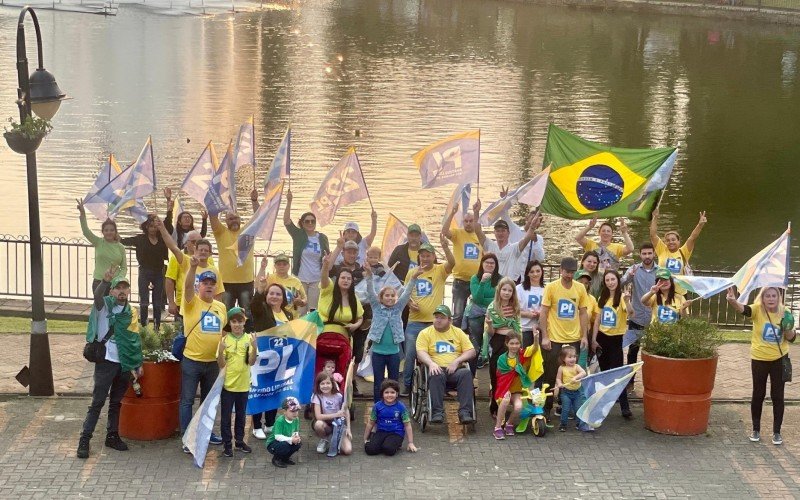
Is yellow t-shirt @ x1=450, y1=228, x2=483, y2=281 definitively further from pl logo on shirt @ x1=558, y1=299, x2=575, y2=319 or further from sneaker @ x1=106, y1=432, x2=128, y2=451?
sneaker @ x1=106, y1=432, x2=128, y2=451

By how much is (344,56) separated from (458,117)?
52.5 feet

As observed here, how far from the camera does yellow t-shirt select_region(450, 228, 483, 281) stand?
15.5 m

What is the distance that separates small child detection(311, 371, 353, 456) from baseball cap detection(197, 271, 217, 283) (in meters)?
1.47

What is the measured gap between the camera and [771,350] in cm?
1338

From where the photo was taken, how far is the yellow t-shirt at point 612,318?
14.2 m

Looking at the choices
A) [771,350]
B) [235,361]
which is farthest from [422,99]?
[235,361]

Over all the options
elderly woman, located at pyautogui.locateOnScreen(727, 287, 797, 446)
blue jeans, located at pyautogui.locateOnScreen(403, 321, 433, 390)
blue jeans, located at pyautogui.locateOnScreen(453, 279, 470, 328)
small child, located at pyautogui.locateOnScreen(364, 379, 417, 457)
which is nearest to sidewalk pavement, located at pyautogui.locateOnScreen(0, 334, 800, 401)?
blue jeans, located at pyautogui.locateOnScreen(403, 321, 433, 390)

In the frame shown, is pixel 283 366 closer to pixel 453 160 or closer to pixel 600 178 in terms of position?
pixel 453 160

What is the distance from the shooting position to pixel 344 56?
54344 mm

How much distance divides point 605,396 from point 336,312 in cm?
301

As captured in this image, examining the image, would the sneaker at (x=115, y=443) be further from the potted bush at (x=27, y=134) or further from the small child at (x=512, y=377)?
the small child at (x=512, y=377)

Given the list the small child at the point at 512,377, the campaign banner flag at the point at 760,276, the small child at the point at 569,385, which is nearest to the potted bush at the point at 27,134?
the small child at the point at 512,377

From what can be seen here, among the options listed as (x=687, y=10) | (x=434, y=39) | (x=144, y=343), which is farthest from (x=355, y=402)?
(x=687, y=10)

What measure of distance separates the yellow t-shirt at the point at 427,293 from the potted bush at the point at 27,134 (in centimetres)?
433
